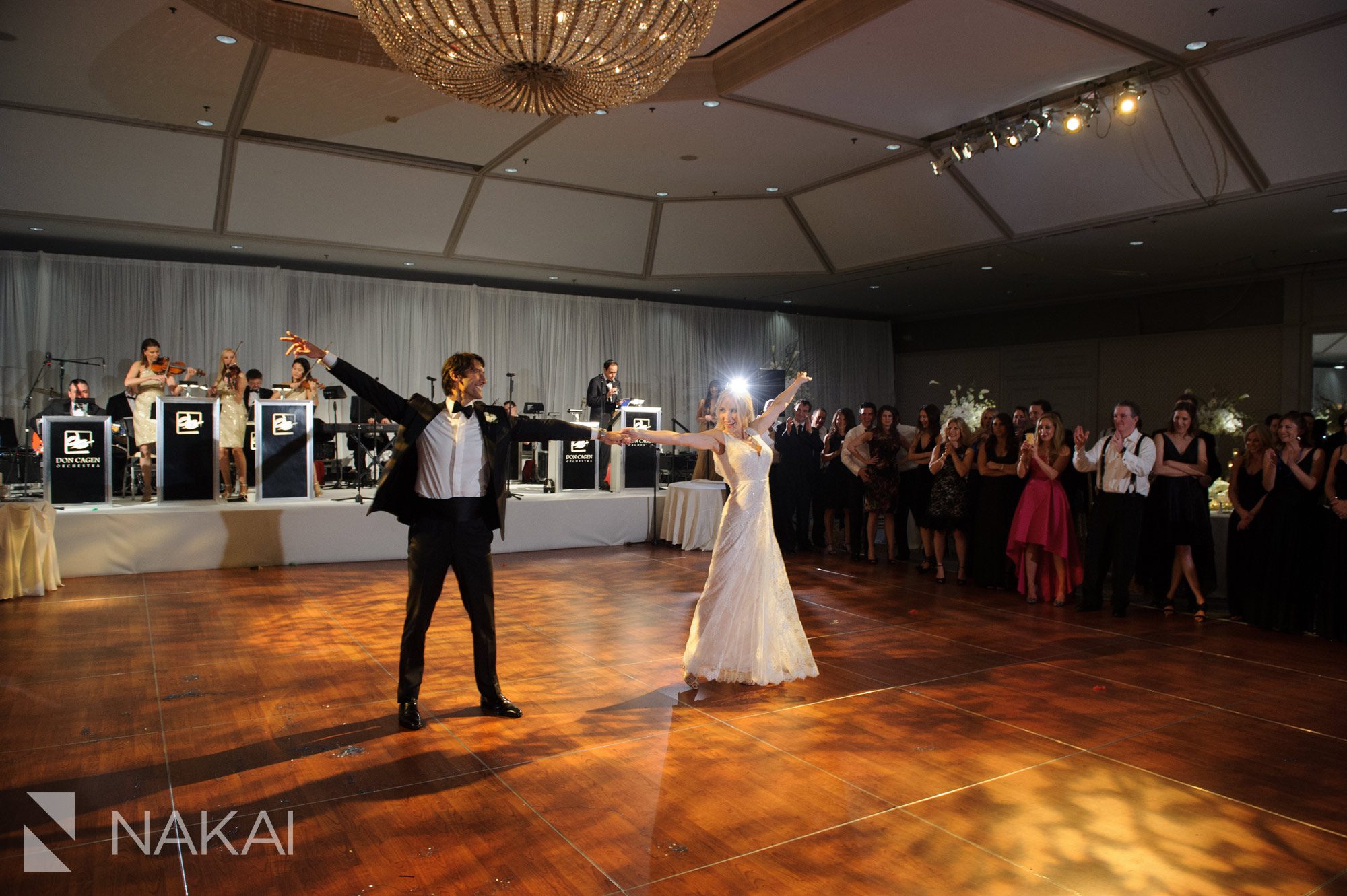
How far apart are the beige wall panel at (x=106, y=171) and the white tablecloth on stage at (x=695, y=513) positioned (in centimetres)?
624

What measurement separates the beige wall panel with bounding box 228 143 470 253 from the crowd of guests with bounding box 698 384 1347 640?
5.94 metres

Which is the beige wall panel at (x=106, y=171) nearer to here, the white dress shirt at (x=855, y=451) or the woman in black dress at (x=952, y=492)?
the white dress shirt at (x=855, y=451)

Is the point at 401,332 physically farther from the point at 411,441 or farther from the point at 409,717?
the point at 409,717

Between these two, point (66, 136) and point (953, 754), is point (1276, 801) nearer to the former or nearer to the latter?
point (953, 754)

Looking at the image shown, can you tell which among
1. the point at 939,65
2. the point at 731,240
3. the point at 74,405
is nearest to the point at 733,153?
the point at 939,65

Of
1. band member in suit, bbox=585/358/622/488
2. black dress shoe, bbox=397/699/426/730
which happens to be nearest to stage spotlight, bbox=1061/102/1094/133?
band member in suit, bbox=585/358/622/488

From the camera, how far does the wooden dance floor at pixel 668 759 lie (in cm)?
286

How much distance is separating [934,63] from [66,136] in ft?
27.3

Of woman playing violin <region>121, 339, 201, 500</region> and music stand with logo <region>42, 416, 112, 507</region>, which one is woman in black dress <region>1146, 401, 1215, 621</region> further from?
music stand with logo <region>42, 416, 112, 507</region>

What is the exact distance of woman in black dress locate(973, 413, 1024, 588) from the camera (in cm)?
780

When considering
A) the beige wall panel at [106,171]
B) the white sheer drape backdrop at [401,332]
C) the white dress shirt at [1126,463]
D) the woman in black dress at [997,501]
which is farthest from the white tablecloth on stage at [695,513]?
the beige wall panel at [106,171]

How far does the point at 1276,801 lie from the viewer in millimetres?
3436

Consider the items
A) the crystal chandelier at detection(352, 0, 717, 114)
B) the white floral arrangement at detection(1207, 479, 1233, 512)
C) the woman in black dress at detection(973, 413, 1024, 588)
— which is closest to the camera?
the crystal chandelier at detection(352, 0, 717, 114)

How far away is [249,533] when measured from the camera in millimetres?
8500
